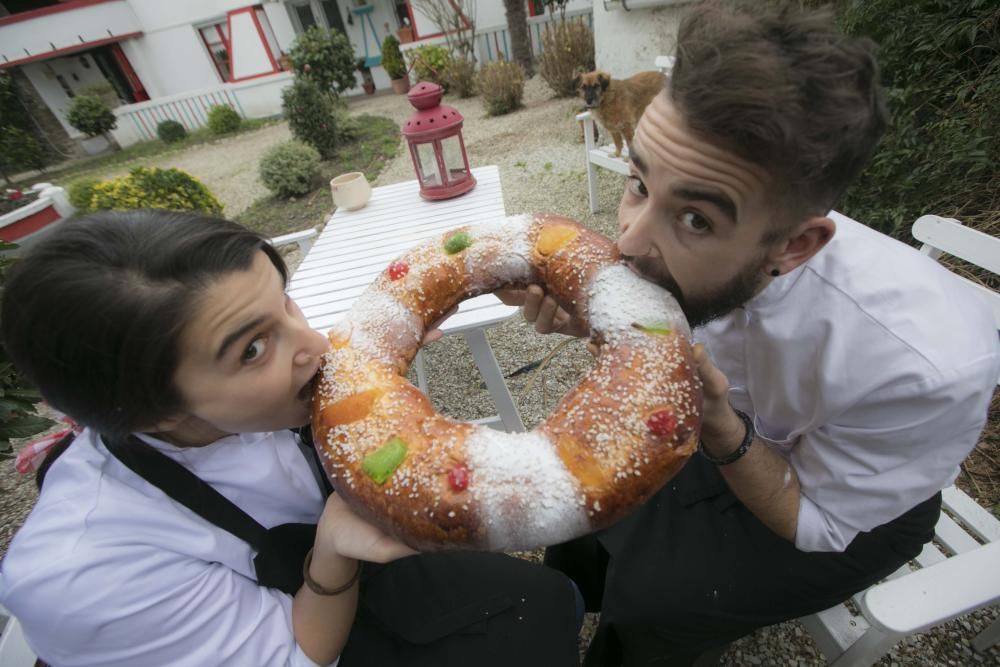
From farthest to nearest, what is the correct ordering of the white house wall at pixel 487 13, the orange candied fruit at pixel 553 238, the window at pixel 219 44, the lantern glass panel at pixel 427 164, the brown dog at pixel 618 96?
1. the window at pixel 219 44
2. the white house wall at pixel 487 13
3. the brown dog at pixel 618 96
4. the lantern glass panel at pixel 427 164
5. the orange candied fruit at pixel 553 238

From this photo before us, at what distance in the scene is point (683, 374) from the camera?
3.73 feet

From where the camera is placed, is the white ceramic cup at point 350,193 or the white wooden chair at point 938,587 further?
the white ceramic cup at point 350,193

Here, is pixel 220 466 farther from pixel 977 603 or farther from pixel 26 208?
pixel 26 208

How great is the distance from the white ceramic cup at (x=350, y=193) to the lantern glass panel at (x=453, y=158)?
2.37 feet

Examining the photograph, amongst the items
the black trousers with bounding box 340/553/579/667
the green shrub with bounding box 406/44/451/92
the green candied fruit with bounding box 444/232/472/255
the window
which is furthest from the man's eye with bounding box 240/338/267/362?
the window

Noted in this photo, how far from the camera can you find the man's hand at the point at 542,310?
1.64 meters

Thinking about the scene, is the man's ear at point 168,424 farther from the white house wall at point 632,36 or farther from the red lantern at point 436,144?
the white house wall at point 632,36

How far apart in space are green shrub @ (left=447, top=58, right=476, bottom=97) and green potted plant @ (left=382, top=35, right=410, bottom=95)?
329 cm

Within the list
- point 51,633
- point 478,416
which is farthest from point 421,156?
point 51,633

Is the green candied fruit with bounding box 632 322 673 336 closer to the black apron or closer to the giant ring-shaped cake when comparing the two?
the giant ring-shaped cake

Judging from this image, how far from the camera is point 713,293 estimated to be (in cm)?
A: 127

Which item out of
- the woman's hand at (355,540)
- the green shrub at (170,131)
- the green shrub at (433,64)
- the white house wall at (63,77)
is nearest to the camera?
the woman's hand at (355,540)

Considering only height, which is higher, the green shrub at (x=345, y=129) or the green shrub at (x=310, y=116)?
the green shrub at (x=310, y=116)

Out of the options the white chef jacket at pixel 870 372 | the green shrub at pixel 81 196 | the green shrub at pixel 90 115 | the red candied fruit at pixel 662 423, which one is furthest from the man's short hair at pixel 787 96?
the green shrub at pixel 90 115
